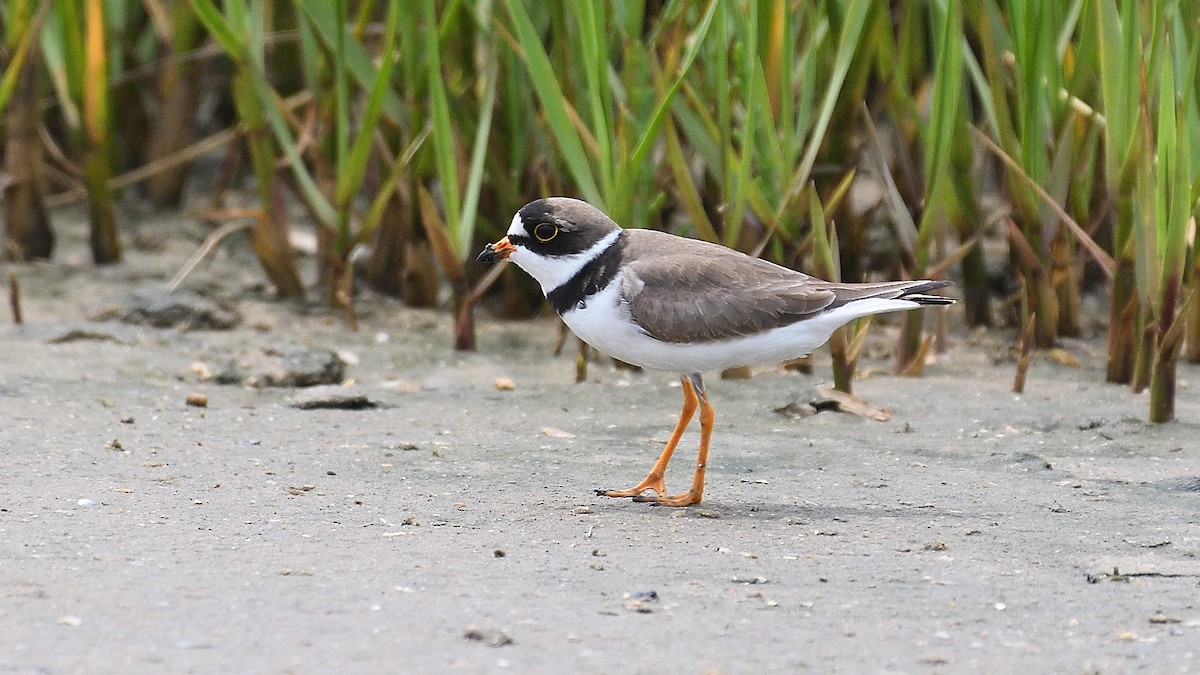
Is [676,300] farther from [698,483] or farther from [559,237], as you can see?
[698,483]

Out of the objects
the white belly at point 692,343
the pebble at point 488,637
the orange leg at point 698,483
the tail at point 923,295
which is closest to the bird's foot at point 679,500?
→ the orange leg at point 698,483

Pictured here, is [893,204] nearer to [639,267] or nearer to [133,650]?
[639,267]

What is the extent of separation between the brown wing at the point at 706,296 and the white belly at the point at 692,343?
2 cm

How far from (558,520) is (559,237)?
847 millimetres

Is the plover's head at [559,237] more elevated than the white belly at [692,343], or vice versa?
the plover's head at [559,237]

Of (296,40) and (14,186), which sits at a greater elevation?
(296,40)

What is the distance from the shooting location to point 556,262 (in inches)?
162

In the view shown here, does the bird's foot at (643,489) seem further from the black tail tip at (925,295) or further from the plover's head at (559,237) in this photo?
the black tail tip at (925,295)

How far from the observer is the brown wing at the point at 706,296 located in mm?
3971

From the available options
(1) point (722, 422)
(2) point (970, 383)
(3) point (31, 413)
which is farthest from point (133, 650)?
(2) point (970, 383)

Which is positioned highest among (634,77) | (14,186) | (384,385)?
(634,77)

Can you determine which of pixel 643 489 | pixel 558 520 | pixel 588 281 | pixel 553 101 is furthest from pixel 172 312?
pixel 558 520

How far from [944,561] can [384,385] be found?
2599 mm

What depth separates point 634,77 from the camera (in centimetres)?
514
